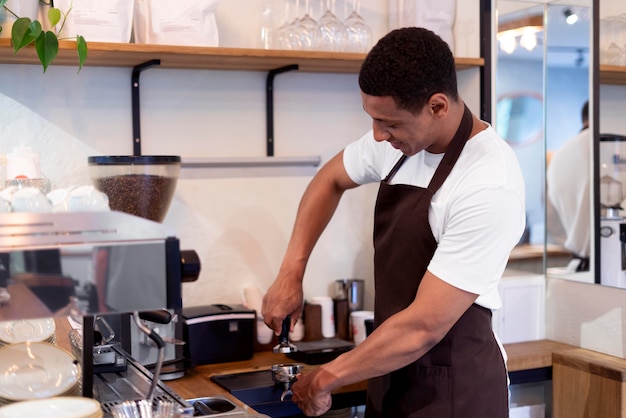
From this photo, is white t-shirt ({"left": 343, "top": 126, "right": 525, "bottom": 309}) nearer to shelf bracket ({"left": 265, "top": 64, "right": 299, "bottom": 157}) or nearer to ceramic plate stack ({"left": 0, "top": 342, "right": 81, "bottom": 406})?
ceramic plate stack ({"left": 0, "top": 342, "right": 81, "bottom": 406})

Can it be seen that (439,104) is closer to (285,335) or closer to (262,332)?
(285,335)

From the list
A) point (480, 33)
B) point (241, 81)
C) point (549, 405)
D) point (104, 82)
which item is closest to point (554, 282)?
point (549, 405)

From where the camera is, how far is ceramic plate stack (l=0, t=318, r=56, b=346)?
169 centimetres

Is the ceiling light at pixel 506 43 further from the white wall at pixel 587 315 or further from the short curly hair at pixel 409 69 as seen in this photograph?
the short curly hair at pixel 409 69

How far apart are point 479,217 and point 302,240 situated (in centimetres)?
63

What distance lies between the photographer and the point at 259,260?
9.47 ft

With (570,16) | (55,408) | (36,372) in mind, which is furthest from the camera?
(570,16)

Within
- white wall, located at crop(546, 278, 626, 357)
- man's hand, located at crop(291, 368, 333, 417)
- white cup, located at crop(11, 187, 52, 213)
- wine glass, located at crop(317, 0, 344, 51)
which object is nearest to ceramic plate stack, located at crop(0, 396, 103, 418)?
white cup, located at crop(11, 187, 52, 213)

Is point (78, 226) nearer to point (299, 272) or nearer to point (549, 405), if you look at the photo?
point (299, 272)

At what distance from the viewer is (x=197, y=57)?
97.7 inches

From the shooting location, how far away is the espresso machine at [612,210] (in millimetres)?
2637

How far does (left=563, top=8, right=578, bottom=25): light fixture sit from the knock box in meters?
1.43

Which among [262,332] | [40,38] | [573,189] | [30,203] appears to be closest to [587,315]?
[573,189]

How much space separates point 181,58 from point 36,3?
433mm
